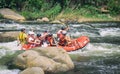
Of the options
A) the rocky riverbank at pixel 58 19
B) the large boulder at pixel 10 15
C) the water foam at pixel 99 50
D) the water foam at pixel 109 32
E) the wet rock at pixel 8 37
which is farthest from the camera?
the large boulder at pixel 10 15

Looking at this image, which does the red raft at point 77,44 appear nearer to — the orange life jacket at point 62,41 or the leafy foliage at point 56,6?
the orange life jacket at point 62,41

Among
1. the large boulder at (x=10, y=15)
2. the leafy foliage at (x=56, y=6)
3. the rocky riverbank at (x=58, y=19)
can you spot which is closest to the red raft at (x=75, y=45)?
the rocky riverbank at (x=58, y=19)

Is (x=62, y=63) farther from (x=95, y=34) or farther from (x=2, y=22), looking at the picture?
(x=2, y=22)

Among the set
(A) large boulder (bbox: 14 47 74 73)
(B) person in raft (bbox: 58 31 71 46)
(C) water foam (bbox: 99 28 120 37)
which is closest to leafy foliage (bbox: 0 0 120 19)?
(C) water foam (bbox: 99 28 120 37)

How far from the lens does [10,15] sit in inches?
1220

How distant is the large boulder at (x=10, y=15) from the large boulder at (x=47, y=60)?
1788 centimetres

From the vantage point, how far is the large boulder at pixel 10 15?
3067 cm

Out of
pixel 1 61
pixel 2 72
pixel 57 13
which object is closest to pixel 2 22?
pixel 57 13

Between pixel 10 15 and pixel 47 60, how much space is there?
19.2 m

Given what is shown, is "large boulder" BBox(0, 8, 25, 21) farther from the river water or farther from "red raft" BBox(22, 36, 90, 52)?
"red raft" BBox(22, 36, 90, 52)

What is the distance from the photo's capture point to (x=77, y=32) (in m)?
23.4

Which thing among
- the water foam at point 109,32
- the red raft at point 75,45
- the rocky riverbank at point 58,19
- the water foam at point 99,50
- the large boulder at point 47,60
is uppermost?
the large boulder at point 47,60

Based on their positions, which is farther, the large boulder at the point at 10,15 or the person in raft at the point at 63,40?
the large boulder at the point at 10,15

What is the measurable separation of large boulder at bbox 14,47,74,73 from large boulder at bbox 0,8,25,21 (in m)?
17.9
